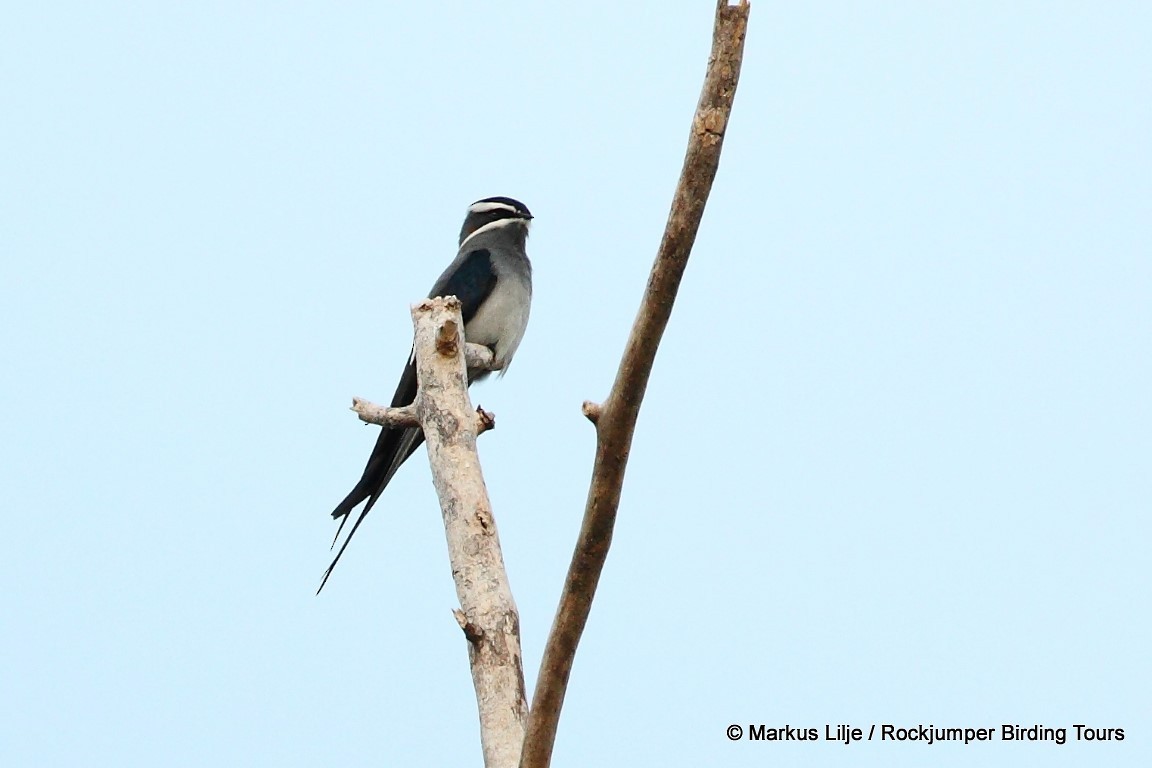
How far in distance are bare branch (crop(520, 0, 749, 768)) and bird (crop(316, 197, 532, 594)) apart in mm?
2779

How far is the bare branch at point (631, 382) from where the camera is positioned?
10.6 feet

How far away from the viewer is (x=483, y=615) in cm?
432

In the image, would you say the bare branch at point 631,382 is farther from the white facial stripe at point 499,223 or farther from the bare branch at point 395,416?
the white facial stripe at point 499,223

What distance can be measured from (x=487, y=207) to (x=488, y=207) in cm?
1

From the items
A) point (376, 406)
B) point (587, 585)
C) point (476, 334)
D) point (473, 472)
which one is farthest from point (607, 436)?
point (476, 334)

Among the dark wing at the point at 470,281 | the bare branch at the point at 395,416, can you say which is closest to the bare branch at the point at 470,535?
the bare branch at the point at 395,416

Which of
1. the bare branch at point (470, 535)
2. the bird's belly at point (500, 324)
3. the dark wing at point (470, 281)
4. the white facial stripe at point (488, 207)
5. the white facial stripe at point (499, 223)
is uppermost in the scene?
the white facial stripe at point (488, 207)

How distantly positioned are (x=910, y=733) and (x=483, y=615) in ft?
8.56

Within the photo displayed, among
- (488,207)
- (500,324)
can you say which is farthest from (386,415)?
(488,207)

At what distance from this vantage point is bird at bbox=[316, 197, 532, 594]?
6.47 meters

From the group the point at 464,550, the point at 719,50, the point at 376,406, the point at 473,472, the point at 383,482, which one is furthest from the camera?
the point at 383,482

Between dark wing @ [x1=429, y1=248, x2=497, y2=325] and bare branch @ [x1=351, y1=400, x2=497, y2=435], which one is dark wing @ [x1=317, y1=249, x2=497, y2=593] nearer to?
bare branch @ [x1=351, y1=400, x2=497, y2=435]

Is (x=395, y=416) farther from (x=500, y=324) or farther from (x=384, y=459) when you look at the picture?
(x=500, y=324)

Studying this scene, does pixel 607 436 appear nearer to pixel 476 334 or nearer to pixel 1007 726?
pixel 1007 726
